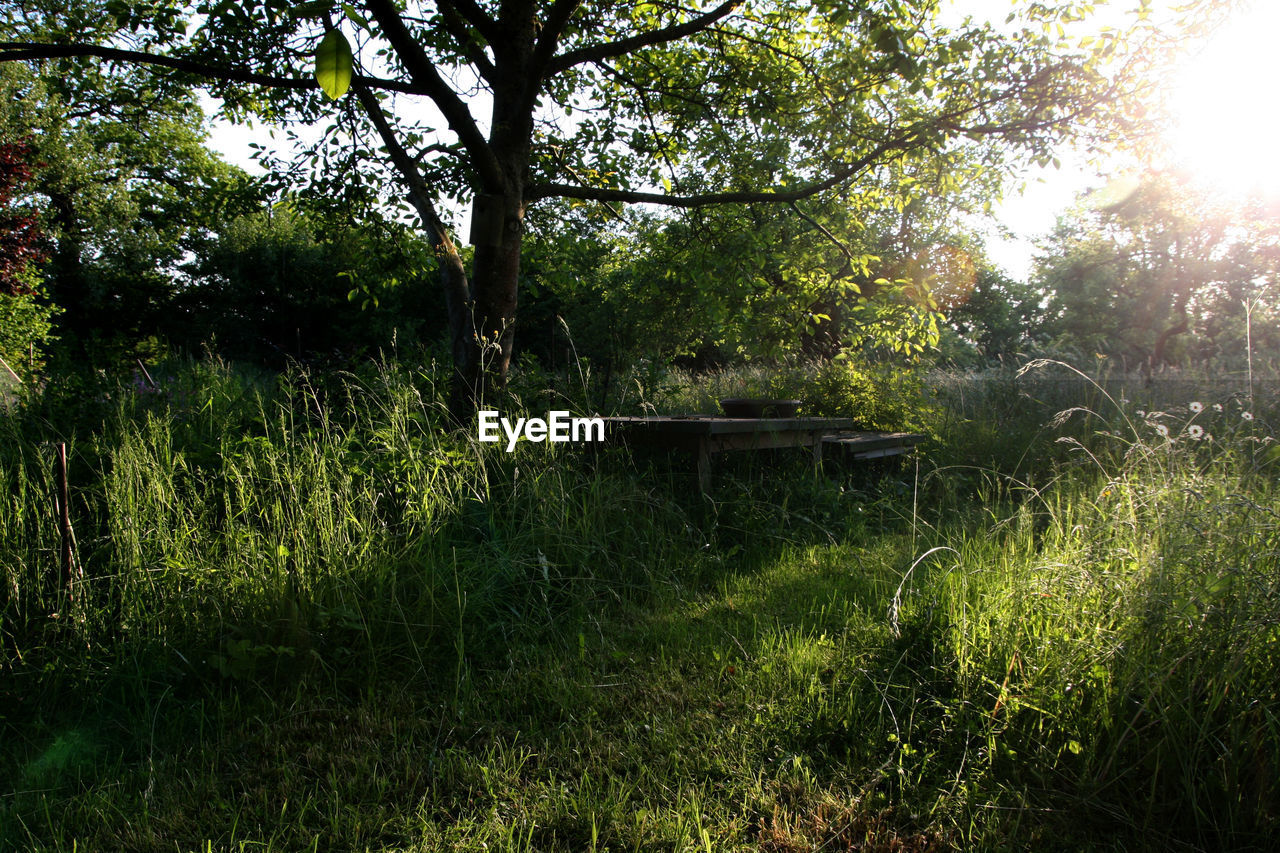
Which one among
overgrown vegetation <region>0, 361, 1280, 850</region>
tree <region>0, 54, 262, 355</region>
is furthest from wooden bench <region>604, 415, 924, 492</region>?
tree <region>0, 54, 262, 355</region>

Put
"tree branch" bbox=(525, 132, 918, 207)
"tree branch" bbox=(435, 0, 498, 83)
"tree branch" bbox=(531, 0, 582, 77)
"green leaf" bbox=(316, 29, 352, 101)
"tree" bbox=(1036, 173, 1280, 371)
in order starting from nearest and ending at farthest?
"green leaf" bbox=(316, 29, 352, 101) → "tree branch" bbox=(531, 0, 582, 77) → "tree branch" bbox=(435, 0, 498, 83) → "tree branch" bbox=(525, 132, 918, 207) → "tree" bbox=(1036, 173, 1280, 371)

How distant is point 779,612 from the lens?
309 centimetres

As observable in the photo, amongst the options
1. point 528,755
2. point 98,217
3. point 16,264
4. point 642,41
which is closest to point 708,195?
point 642,41

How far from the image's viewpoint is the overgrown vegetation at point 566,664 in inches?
67.9

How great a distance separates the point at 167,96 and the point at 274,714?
5.89m

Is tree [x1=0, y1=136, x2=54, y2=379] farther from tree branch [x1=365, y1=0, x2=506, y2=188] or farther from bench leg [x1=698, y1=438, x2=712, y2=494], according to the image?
bench leg [x1=698, y1=438, x2=712, y2=494]

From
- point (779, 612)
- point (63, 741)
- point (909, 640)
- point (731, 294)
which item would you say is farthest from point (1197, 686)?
point (731, 294)

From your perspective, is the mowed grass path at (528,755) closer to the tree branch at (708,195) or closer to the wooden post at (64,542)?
the wooden post at (64,542)

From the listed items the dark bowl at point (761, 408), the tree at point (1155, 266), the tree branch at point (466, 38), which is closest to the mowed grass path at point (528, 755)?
the dark bowl at point (761, 408)

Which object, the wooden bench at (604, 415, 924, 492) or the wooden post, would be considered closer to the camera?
the wooden post

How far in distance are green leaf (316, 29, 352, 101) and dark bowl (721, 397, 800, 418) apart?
489 cm

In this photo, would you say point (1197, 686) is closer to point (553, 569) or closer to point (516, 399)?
point (553, 569)

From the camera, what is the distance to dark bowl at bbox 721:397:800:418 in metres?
5.50

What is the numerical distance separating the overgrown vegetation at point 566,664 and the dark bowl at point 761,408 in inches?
70.7
